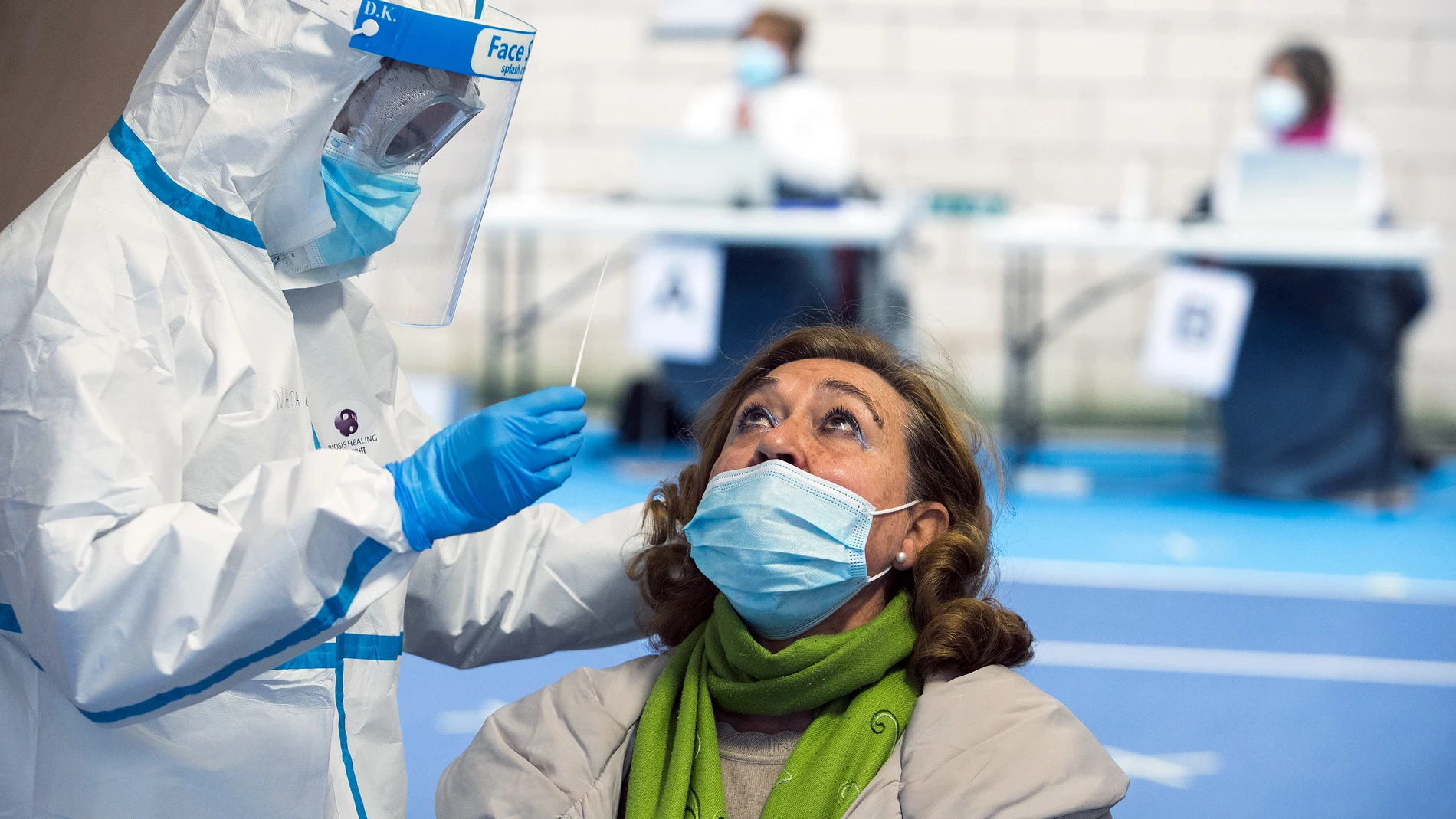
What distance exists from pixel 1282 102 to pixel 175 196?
5870 mm

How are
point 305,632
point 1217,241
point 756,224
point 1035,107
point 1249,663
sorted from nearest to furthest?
point 305,632
point 1249,663
point 1217,241
point 756,224
point 1035,107

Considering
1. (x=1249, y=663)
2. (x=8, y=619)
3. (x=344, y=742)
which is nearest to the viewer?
(x=8, y=619)

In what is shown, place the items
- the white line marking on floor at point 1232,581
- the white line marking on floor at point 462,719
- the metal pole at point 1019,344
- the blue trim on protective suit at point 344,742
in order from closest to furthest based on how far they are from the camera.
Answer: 1. the blue trim on protective suit at point 344,742
2. the white line marking on floor at point 462,719
3. the white line marking on floor at point 1232,581
4. the metal pole at point 1019,344

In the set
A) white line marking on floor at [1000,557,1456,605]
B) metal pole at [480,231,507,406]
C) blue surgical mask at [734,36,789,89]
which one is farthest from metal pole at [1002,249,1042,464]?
metal pole at [480,231,507,406]

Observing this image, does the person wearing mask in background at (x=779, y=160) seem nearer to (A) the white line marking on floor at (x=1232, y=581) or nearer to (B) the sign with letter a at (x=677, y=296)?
(B) the sign with letter a at (x=677, y=296)

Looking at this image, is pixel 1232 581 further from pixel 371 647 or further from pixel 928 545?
pixel 371 647

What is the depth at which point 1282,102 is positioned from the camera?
20.9 feet

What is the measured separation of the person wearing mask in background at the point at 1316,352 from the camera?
6367mm

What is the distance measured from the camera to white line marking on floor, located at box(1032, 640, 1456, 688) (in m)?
3.94

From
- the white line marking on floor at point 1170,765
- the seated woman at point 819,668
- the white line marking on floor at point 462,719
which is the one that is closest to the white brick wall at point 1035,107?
the white line marking on floor at point 462,719

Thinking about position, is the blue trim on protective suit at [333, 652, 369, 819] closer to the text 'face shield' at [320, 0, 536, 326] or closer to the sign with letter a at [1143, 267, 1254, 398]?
the text 'face shield' at [320, 0, 536, 326]

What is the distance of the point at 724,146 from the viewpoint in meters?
6.40

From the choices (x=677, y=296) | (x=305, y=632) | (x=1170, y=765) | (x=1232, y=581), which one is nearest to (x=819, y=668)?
(x=305, y=632)

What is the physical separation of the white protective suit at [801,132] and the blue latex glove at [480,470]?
5236mm
